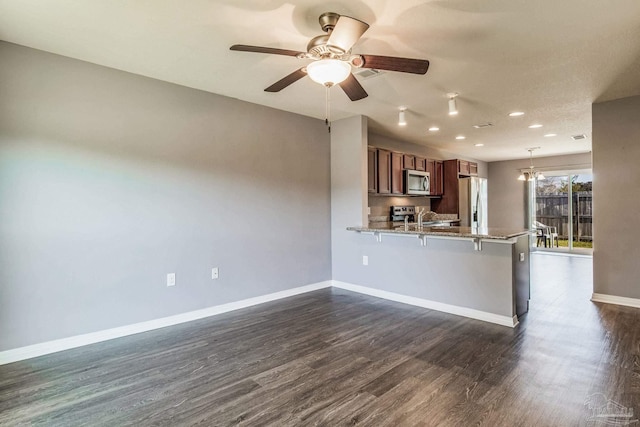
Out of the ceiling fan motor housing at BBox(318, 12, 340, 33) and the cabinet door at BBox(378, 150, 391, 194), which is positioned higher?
the ceiling fan motor housing at BBox(318, 12, 340, 33)

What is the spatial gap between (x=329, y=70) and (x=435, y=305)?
302 cm

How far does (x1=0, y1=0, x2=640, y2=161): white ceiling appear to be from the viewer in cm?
218

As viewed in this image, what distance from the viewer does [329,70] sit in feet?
6.73

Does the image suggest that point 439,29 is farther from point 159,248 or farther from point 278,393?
point 159,248

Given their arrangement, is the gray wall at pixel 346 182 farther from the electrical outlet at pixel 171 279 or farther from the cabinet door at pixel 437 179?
the cabinet door at pixel 437 179

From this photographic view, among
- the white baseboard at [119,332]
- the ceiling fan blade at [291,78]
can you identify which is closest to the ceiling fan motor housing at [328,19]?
the ceiling fan blade at [291,78]

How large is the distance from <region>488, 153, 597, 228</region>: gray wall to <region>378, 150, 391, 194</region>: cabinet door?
5087mm

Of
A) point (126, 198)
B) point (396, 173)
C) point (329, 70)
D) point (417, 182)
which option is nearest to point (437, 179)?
point (417, 182)

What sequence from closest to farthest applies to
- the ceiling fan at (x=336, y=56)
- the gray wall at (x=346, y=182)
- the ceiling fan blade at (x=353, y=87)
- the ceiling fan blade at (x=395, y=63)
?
the ceiling fan at (x=336, y=56)
the ceiling fan blade at (x=395, y=63)
the ceiling fan blade at (x=353, y=87)
the gray wall at (x=346, y=182)

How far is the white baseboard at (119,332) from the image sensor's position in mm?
2698

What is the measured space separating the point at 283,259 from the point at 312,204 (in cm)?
90

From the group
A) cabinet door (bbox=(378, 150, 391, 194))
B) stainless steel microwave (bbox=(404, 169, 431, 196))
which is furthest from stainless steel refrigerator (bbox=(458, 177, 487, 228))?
cabinet door (bbox=(378, 150, 391, 194))

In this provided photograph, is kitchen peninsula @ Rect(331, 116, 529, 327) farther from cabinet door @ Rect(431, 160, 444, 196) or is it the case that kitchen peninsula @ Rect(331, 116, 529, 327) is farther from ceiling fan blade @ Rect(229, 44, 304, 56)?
cabinet door @ Rect(431, 160, 444, 196)

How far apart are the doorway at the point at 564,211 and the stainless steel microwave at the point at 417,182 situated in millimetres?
4073
